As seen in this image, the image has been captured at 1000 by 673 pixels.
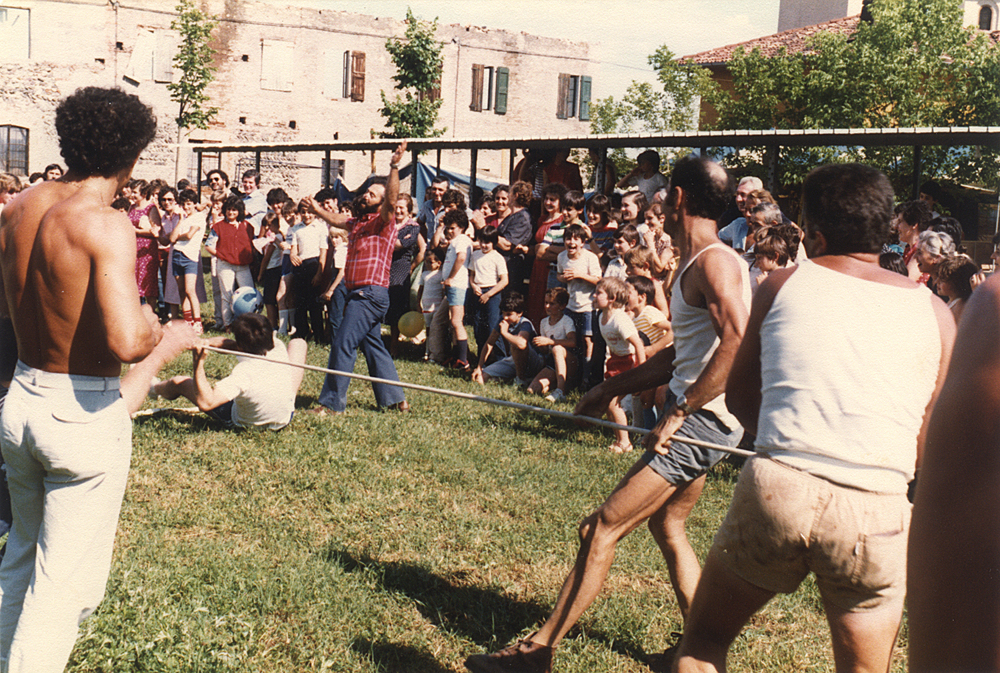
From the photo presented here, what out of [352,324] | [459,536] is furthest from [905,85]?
[459,536]

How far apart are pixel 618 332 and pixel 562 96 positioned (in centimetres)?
4102

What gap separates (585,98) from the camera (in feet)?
156

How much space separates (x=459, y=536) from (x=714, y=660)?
262cm

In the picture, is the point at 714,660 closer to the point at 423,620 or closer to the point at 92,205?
the point at 423,620

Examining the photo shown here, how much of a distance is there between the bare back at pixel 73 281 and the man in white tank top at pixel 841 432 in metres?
1.96

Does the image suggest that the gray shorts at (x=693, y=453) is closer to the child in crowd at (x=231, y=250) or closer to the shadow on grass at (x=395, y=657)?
the shadow on grass at (x=395, y=657)

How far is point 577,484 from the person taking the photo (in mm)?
6371

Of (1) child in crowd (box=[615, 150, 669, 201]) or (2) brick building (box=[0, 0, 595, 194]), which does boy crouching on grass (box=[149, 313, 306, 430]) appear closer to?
(1) child in crowd (box=[615, 150, 669, 201])

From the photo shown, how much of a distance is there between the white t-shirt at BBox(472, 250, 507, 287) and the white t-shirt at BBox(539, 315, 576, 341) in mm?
1114

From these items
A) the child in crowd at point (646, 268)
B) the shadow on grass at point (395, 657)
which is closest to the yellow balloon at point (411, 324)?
the child in crowd at point (646, 268)

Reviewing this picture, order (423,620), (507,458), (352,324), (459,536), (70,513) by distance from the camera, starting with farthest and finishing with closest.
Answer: (352,324) → (507,458) → (459,536) → (423,620) → (70,513)

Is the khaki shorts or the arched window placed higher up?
the arched window

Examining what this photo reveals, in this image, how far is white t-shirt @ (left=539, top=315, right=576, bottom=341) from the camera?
983cm

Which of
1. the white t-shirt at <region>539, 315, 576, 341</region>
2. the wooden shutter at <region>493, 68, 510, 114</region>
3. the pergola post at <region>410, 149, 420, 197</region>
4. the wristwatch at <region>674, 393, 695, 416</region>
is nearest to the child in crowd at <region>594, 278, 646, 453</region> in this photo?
the white t-shirt at <region>539, 315, 576, 341</region>
